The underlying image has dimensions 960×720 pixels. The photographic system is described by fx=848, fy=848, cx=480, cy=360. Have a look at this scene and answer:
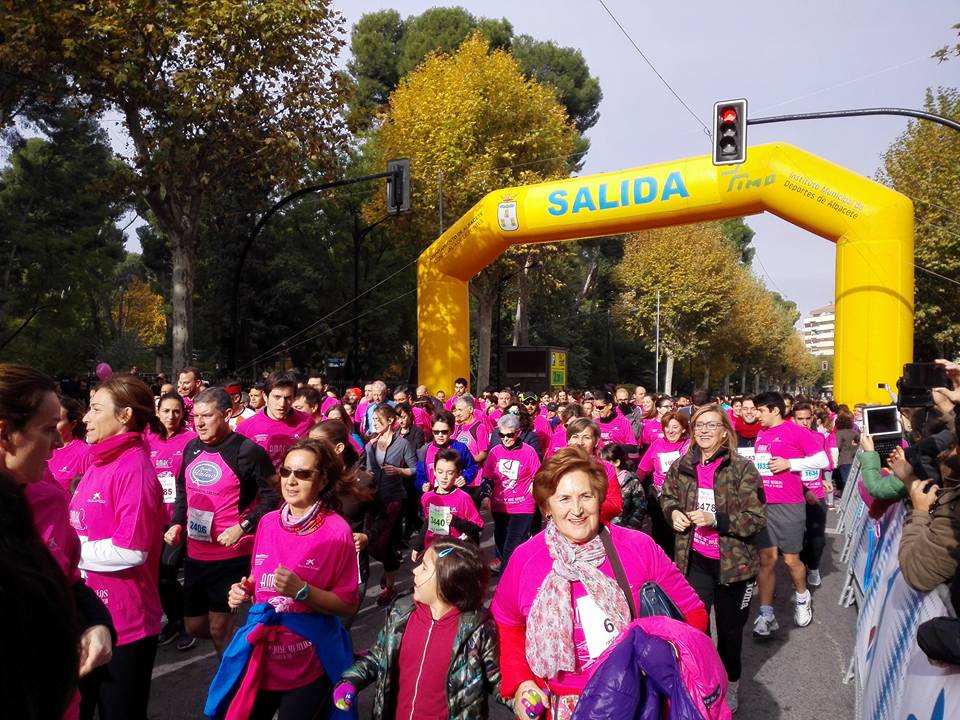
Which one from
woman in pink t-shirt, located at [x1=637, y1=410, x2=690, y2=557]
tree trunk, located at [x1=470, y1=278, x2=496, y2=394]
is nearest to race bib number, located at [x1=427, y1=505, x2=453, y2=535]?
woman in pink t-shirt, located at [x1=637, y1=410, x2=690, y2=557]

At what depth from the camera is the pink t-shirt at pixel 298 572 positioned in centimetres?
318

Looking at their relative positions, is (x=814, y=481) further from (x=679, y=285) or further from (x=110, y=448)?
(x=679, y=285)

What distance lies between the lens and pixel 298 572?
10.8 ft

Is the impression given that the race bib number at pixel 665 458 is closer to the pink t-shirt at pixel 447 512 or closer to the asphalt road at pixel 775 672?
the asphalt road at pixel 775 672

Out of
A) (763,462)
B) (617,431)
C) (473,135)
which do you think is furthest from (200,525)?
(473,135)

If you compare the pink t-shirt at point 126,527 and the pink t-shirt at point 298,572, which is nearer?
the pink t-shirt at point 298,572

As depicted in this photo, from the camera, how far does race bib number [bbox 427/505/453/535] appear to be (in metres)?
6.05

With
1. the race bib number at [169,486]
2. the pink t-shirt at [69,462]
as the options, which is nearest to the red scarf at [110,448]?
the pink t-shirt at [69,462]

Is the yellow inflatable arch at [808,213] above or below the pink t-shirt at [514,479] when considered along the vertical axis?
above

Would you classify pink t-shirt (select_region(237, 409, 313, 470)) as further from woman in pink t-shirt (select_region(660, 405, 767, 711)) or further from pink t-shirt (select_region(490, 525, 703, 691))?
pink t-shirt (select_region(490, 525, 703, 691))

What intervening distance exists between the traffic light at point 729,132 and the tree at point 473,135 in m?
15.2

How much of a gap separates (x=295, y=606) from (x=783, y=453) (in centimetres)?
512

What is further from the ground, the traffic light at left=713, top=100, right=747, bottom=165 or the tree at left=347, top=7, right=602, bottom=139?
the tree at left=347, top=7, right=602, bottom=139

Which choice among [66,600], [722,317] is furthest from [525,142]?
[66,600]
